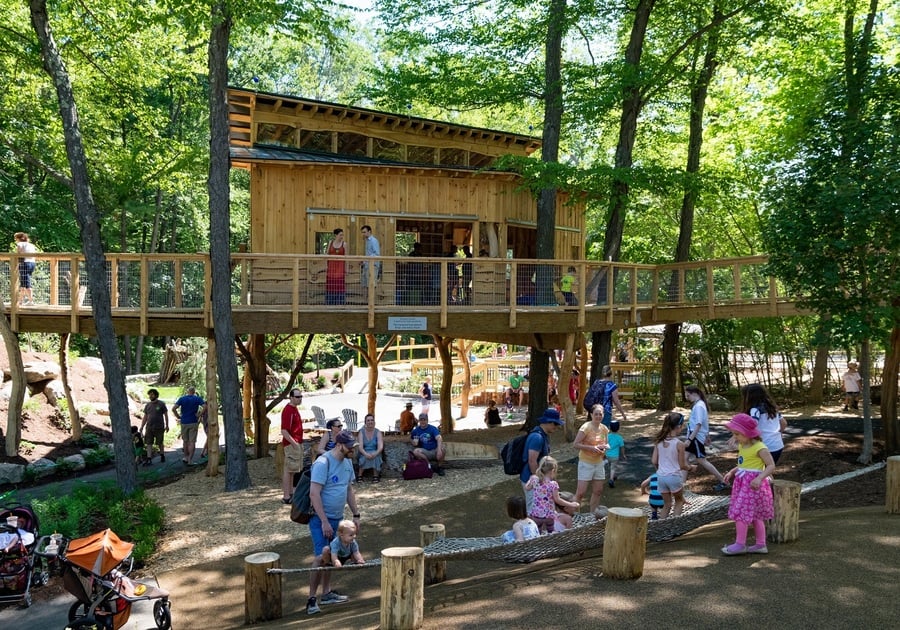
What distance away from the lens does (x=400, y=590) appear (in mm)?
6020

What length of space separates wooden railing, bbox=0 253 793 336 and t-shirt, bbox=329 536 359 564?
22.5ft

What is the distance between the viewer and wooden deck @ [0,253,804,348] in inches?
553

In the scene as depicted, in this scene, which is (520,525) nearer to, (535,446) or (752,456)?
(535,446)

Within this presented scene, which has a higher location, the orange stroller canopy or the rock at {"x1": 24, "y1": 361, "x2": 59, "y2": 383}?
the rock at {"x1": 24, "y1": 361, "x2": 59, "y2": 383}

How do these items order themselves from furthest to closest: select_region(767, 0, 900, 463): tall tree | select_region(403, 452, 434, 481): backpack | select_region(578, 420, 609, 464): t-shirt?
select_region(403, 452, 434, 481): backpack
select_region(767, 0, 900, 463): tall tree
select_region(578, 420, 609, 464): t-shirt

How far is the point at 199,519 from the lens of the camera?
11.5 meters

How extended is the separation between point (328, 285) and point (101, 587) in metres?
7.81

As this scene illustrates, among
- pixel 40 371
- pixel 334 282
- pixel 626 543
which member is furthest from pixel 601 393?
pixel 40 371

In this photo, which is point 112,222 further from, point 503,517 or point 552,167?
point 503,517

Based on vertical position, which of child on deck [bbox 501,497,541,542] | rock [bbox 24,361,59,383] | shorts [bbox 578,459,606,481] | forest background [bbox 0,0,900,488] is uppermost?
forest background [bbox 0,0,900,488]

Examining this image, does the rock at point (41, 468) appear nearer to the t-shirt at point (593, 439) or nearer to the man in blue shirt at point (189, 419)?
the man in blue shirt at point (189, 419)

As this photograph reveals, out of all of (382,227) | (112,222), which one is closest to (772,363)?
(382,227)

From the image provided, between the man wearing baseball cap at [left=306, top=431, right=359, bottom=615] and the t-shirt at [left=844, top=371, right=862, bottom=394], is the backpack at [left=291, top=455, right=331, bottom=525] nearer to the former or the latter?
the man wearing baseball cap at [left=306, top=431, right=359, bottom=615]

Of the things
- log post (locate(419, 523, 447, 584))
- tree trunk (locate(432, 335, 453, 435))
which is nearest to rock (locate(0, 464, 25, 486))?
tree trunk (locate(432, 335, 453, 435))
